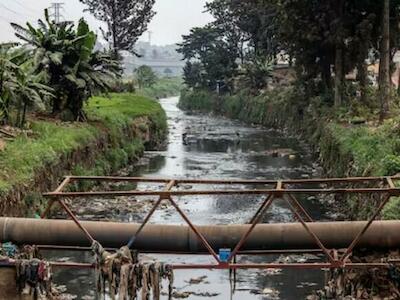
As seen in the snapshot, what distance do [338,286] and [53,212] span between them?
11.8 m

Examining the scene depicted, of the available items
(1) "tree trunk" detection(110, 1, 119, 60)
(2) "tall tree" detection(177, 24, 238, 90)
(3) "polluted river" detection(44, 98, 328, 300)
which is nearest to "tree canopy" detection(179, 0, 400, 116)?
(3) "polluted river" detection(44, 98, 328, 300)

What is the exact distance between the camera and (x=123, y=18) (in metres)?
55.2

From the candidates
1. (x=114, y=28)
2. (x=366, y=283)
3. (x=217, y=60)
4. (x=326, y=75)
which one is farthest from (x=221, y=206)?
(x=217, y=60)

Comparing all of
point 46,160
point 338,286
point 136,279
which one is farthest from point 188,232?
point 46,160

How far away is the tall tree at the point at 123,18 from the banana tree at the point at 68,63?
1097 inches

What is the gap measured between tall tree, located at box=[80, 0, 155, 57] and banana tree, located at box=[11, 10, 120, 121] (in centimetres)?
2787

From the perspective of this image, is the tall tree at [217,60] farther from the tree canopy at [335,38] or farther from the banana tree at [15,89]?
the banana tree at [15,89]

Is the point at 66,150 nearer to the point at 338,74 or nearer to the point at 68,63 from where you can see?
the point at 68,63

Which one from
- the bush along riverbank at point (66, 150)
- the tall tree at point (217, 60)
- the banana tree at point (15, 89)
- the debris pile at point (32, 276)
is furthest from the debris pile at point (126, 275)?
the tall tree at point (217, 60)

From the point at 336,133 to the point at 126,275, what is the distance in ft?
62.9

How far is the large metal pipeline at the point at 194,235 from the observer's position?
9.29 meters

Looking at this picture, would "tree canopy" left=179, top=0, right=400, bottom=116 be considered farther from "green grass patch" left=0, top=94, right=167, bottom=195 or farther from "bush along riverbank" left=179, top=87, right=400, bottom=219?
"green grass patch" left=0, top=94, right=167, bottom=195

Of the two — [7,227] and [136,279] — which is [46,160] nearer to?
[7,227]

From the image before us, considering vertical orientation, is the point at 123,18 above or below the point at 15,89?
above
